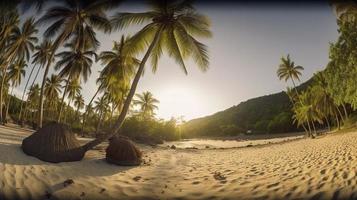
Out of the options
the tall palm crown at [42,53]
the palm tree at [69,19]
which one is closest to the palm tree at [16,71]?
the tall palm crown at [42,53]

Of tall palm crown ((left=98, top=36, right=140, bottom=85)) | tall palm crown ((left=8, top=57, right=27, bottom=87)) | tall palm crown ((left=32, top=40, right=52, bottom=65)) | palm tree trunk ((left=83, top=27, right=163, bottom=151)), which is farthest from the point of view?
tall palm crown ((left=8, top=57, right=27, bottom=87))

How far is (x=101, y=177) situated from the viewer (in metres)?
7.36

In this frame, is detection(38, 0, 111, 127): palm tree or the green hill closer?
detection(38, 0, 111, 127): palm tree

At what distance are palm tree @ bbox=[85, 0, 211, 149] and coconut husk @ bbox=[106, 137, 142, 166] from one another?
203cm

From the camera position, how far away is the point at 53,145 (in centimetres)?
880

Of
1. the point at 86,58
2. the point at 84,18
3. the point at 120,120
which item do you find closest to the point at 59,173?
the point at 120,120

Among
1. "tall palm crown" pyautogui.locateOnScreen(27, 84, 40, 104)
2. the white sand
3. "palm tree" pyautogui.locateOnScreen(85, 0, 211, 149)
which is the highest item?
"tall palm crown" pyautogui.locateOnScreen(27, 84, 40, 104)

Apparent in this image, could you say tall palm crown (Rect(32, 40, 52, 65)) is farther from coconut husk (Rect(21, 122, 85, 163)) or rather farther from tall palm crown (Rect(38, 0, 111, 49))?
coconut husk (Rect(21, 122, 85, 163))

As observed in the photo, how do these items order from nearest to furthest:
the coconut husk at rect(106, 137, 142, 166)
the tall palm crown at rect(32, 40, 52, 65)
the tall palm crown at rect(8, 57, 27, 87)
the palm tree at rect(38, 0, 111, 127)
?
the coconut husk at rect(106, 137, 142, 166), the palm tree at rect(38, 0, 111, 127), the tall palm crown at rect(32, 40, 52, 65), the tall palm crown at rect(8, 57, 27, 87)

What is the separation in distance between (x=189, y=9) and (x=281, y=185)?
9.07m

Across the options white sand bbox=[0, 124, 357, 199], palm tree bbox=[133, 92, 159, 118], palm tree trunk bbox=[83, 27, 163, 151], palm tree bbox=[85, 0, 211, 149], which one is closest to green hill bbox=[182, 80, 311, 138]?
palm tree bbox=[133, 92, 159, 118]

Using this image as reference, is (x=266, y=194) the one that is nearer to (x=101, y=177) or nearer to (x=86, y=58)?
(x=101, y=177)

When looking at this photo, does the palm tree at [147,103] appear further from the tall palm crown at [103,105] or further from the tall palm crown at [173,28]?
the tall palm crown at [173,28]

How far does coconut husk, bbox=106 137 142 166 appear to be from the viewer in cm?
953
